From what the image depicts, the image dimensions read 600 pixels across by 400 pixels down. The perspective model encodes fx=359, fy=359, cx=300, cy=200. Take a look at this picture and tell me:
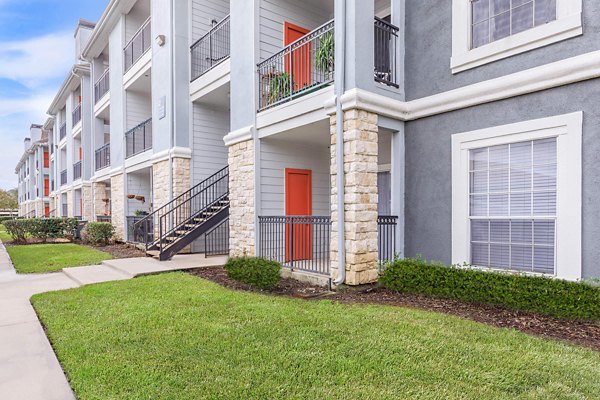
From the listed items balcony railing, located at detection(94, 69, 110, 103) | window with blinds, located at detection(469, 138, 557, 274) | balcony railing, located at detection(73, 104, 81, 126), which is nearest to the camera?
window with blinds, located at detection(469, 138, 557, 274)

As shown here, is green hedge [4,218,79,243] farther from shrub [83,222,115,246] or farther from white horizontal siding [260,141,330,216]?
white horizontal siding [260,141,330,216]

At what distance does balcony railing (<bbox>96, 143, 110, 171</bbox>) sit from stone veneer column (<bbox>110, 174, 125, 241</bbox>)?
2441 millimetres

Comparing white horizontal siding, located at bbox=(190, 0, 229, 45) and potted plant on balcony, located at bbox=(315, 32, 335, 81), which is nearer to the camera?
potted plant on balcony, located at bbox=(315, 32, 335, 81)

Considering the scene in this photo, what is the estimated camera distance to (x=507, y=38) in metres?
5.93

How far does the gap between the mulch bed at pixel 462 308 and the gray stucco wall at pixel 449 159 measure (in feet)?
3.41

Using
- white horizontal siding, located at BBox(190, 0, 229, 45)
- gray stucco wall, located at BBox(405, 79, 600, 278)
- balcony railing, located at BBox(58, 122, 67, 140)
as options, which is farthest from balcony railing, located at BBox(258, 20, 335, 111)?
balcony railing, located at BBox(58, 122, 67, 140)

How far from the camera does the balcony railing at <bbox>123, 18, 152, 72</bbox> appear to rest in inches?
554

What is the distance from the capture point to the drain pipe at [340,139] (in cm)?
662

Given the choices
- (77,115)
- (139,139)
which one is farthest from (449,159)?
(77,115)

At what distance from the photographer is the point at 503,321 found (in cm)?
489

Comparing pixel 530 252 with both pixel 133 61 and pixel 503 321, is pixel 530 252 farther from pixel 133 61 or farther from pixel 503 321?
pixel 133 61

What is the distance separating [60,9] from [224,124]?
72.0 feet

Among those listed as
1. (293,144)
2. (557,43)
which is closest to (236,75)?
(293,144)

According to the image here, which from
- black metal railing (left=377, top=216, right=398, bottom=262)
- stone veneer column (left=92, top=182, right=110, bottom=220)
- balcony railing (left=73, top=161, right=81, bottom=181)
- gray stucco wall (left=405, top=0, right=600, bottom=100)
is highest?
gray stucco wall (left=405, top=0, right=600, bottom=100)
